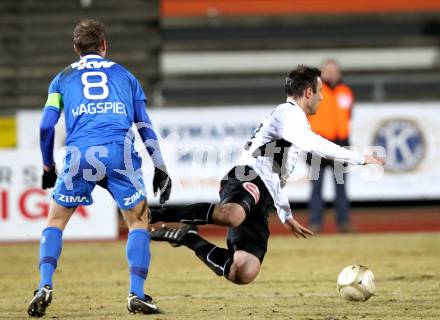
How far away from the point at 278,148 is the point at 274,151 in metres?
0.04

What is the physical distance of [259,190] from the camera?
6.48 meters

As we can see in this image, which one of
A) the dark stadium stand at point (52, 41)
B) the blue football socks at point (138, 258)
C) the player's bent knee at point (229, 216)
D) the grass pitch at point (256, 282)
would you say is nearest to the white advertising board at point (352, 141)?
the grass pitch at point (256, 282)

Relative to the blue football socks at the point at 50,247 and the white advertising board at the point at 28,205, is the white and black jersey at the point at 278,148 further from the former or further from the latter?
the white advertising board at the point at 28,205

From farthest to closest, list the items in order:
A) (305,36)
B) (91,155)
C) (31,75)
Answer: (305,36) < (31,75) < (91,155)

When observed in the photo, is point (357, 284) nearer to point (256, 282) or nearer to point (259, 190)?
point (259, 190)

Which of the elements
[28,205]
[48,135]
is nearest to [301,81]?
[48,135]

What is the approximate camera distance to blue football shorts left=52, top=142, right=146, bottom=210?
5.96m

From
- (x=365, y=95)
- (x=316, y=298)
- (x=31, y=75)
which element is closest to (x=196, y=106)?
(x=365, y=95)

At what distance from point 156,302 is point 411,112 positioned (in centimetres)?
855

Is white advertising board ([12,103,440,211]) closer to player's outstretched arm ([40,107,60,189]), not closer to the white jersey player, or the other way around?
the white jersey player

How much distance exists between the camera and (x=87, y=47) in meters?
6.16

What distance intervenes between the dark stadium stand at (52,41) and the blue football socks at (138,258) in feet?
37.7

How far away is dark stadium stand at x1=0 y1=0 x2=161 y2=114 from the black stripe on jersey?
1097 centimetres

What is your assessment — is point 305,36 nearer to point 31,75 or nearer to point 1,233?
point 31,75
